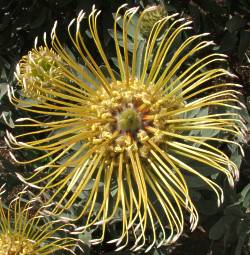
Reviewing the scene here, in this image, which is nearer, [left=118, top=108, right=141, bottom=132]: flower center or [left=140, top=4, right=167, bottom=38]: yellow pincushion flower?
[left=118, top=108, right=141, bottom=132]: flower center

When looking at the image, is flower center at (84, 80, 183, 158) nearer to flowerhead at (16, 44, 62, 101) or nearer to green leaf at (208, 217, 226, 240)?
flowerhead at (16, 44, 62, 101)

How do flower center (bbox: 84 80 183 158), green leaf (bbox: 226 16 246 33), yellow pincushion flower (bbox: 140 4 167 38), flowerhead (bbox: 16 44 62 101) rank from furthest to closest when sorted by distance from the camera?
green leaf (bbox: 226 16 246 33), yellow pincushion flower (bbox: 140 4 167 38), flowerhead (bbox: 16 44 62 101), flower center (bbox: 84 80 183 158)

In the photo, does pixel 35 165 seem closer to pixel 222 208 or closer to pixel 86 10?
pixel 86 10

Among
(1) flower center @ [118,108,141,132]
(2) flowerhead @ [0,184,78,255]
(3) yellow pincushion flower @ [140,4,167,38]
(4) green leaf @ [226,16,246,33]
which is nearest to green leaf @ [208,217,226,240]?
(2) flowerhead @ [0,184,78,255]

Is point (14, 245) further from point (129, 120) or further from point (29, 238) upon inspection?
point (129, 120)

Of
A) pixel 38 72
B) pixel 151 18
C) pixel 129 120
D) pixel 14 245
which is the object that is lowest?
pixel 14 245

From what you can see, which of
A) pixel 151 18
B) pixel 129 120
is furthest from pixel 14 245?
pixel 151 18

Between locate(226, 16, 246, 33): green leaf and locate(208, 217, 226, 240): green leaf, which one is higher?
locate(226, 16, 246, 33): green leaf

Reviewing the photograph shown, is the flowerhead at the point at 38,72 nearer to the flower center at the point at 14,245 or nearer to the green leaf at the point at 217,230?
the flower center at the point at 14,245
